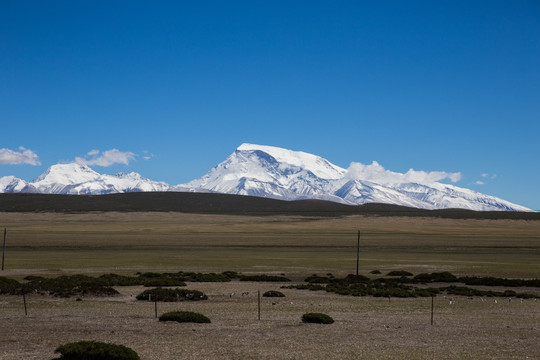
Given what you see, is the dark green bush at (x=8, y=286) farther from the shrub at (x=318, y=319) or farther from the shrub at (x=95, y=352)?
the shrub at (x=95, y=352)

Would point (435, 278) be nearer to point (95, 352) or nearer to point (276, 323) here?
point (276, 323)

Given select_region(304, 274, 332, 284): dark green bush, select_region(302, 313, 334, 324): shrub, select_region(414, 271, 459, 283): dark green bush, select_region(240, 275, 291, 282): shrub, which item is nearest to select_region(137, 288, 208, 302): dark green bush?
select_region(302, 313, 334, 324): shrub

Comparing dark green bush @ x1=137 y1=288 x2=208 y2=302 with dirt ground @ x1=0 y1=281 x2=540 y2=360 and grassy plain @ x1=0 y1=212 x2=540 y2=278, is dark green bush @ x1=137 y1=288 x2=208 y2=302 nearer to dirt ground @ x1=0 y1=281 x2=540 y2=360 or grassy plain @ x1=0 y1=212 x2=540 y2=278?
dirt ground @ x1=0 y1=281 x2=540 y2=360

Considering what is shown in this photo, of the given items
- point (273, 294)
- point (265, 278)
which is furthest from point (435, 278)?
point (273, 294)

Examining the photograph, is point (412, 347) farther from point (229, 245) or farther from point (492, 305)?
point (229, 245)

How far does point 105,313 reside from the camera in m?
32.6

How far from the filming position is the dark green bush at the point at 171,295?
127 ft

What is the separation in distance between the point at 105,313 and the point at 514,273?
4632 centimetres

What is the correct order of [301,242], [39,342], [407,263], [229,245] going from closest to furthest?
[39,342] → [407,263] → [229,245] → [301,242]

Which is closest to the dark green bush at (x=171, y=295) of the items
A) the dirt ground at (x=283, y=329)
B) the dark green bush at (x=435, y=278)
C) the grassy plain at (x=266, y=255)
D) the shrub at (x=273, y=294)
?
the dirt ground at (x=283, y=329)

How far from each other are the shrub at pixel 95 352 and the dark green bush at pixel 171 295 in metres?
18.0

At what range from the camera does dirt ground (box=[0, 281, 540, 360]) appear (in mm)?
22766

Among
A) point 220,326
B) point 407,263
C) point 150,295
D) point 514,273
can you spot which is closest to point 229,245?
point 407,263

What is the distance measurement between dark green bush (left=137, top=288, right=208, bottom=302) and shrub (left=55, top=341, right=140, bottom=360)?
18001mm
